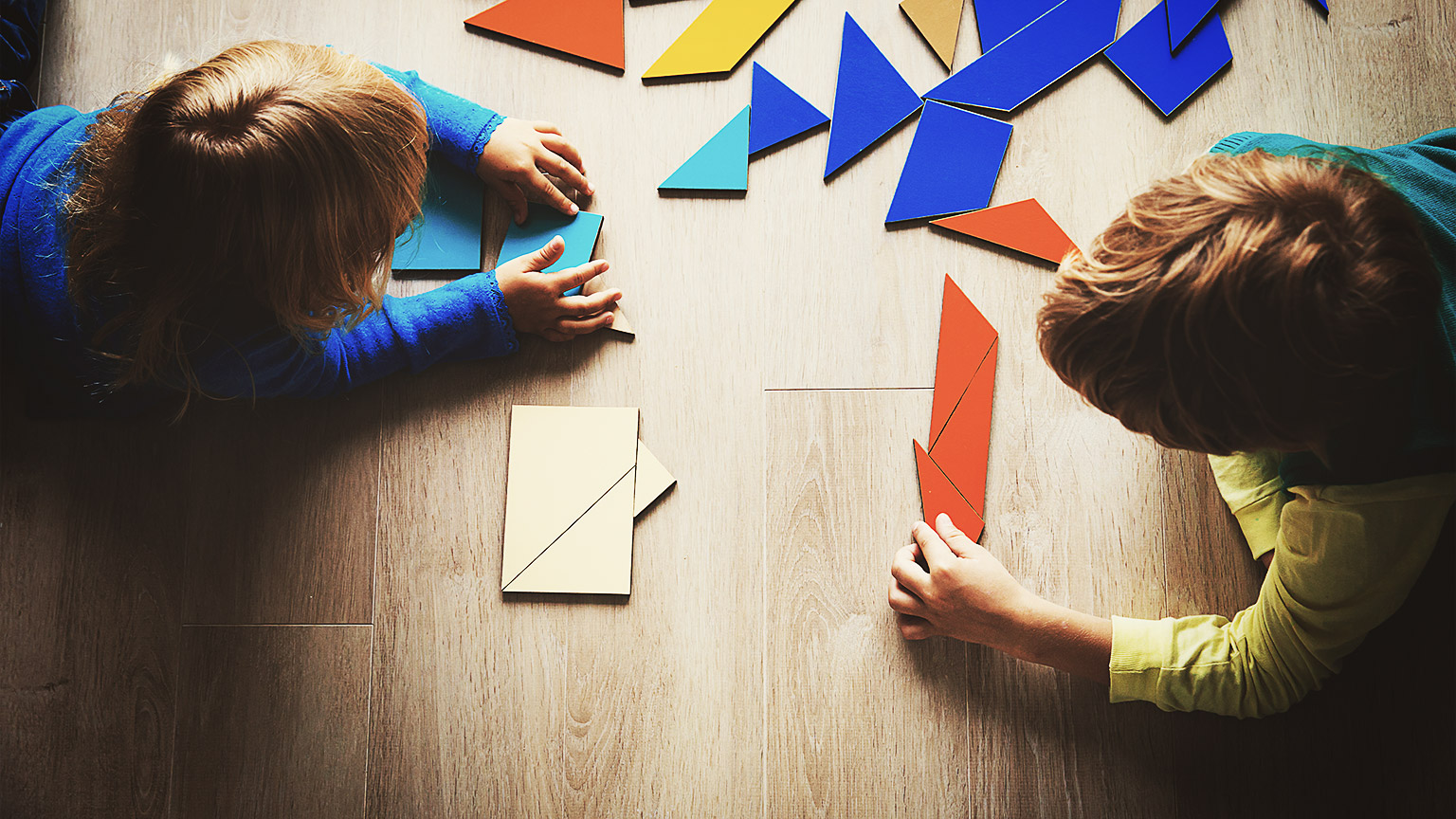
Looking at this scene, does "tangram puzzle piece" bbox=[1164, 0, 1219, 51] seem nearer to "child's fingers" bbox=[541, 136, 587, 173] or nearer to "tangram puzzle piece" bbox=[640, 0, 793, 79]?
"tangram puzzle piece" bbox=[640, 0, 793, 79]

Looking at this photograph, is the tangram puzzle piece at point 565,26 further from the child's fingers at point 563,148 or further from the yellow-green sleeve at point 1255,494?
the yellow-green sleeve at point 1255,494

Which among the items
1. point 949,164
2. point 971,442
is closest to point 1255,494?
point 971,442

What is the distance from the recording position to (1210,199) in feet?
2.01

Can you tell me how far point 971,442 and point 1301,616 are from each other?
1.08 ft

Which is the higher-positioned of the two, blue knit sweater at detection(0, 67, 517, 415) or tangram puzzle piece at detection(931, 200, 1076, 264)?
tangram puzzle piece at detection(931, 200, 1076, 264)

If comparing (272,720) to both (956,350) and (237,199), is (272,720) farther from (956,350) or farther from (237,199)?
(956,350)

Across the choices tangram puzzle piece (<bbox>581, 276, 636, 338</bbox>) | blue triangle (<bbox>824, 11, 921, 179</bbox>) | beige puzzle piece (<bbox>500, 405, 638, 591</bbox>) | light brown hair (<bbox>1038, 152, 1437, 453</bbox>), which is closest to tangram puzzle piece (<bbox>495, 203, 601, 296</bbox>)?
tangram puzzle piece (<bbox>581, 276, 636, 338</bbox>)

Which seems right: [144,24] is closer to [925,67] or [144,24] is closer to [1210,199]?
[925,67]

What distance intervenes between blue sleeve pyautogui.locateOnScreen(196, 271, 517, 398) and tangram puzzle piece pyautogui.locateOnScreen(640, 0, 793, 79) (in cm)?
33

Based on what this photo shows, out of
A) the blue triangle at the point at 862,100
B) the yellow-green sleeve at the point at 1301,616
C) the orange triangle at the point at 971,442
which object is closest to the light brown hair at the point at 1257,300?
the yellow-green sleeve at the point at 1301,616

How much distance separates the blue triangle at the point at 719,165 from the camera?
0.92m

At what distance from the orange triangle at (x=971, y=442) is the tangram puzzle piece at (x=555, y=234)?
17.1 inches

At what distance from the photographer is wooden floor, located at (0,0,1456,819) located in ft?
2.76

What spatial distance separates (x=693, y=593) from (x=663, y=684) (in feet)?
0.32
